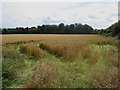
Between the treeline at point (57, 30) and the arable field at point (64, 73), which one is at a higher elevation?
the treeline at point (57, 30)

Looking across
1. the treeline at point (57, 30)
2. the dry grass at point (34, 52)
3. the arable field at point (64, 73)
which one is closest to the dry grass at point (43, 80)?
the arable field at point (64, 73)

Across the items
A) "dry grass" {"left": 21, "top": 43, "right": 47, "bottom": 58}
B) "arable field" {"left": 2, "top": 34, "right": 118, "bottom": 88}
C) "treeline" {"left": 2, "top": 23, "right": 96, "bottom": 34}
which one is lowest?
"arable field" {"left": 2, "top": 34, "right": 118, "bottom": 88}

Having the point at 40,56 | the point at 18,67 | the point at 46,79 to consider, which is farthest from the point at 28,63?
the point at 46,79

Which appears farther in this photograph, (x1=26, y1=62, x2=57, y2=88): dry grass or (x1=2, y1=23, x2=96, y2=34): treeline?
(x1=2, y1=23, x2=96, y2=34): treeline

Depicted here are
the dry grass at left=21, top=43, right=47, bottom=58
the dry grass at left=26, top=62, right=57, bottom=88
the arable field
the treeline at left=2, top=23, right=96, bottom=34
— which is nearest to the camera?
the dry grass at left=26, top=62, right=57, bottom=88

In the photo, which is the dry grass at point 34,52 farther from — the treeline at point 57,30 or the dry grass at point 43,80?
the treeline at point 57,30

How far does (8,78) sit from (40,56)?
3582 mm

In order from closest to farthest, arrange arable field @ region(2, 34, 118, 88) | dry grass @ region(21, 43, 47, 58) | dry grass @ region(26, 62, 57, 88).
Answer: dry grass @ region(26, 62, 57, 88) → arable field @ region(2, 34, 118, 88) → dry grass @ region(21, 43, 47, 58)

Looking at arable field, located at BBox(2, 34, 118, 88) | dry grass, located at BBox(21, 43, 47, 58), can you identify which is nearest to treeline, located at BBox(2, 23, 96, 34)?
dry grass, located at BBox(21, 43, 47, 58)

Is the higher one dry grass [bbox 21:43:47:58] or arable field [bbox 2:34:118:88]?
dry grass [bbox 21:43:47:58]

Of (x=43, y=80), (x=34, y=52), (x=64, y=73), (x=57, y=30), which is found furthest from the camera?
(x=57, y=30)

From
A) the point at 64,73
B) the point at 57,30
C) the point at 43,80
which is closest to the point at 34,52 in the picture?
the point at 64,73

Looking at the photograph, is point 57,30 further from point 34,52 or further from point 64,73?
point 64,73

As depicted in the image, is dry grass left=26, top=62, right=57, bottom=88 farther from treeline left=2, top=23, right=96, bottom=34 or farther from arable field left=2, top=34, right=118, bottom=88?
treeline left=2, top=23, right=96, bottom=34
